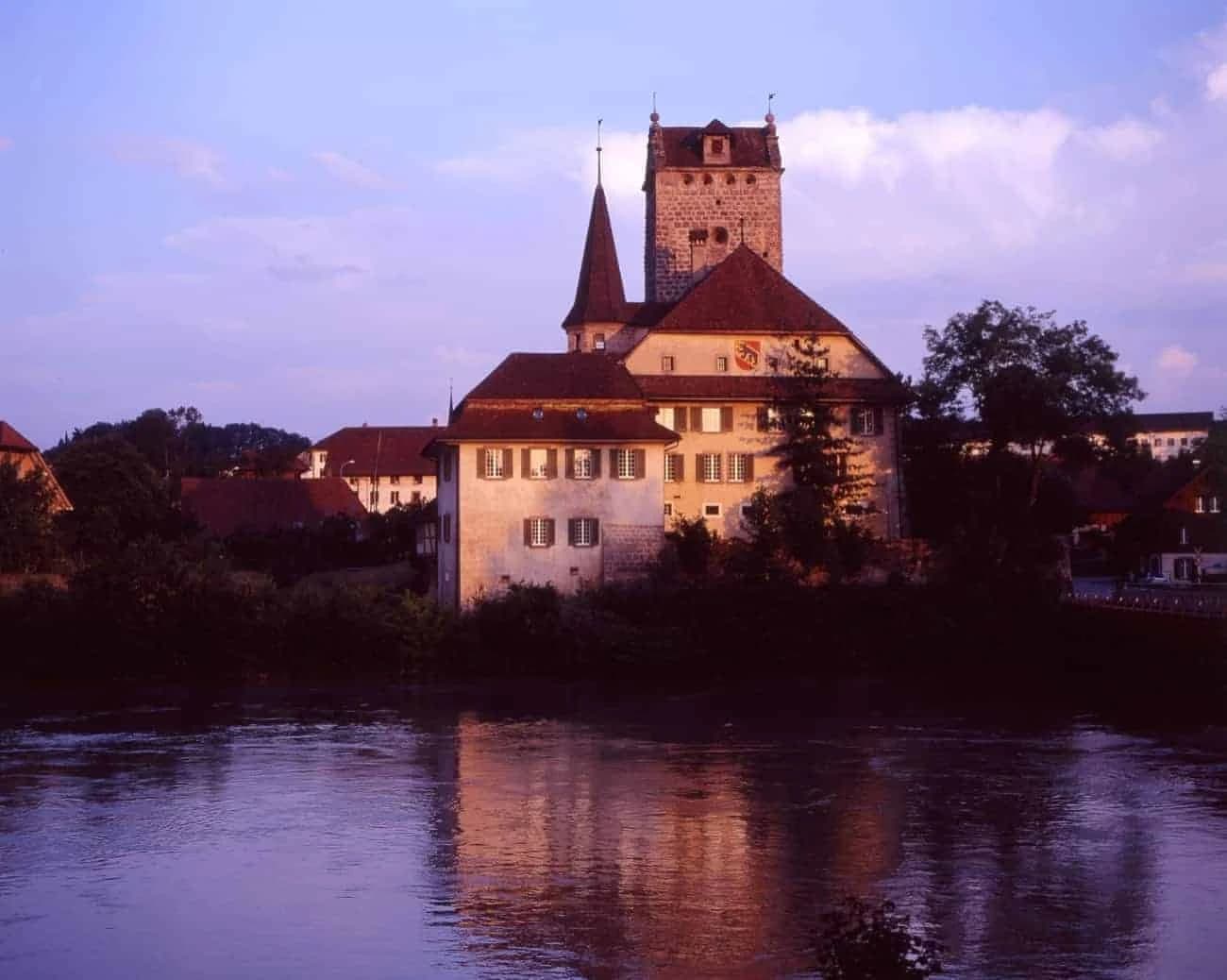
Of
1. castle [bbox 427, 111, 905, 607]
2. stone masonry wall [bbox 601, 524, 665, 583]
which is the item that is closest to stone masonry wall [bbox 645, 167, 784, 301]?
castle [bbox 427, 111, 905, 607]

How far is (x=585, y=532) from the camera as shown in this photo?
57219mm

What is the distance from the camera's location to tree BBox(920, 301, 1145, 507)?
2430 inches

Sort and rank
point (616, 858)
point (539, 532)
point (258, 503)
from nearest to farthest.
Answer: point (616, 858) < point (539, 532) < point (258, 503)

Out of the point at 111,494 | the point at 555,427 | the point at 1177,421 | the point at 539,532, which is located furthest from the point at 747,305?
the point at 1177,421

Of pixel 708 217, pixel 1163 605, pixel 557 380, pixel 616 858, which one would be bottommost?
pixel 616 858

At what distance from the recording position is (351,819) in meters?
28.2

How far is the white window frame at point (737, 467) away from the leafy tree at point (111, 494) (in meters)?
26.3

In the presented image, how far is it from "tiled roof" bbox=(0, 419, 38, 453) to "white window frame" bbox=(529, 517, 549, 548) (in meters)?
34.0

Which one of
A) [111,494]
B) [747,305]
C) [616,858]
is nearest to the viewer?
[616,858]

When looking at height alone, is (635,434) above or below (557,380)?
below

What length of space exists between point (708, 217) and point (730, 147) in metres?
3.38

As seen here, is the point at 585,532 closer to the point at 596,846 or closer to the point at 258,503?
the point at 596,846

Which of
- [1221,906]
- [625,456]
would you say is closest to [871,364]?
[625,456]

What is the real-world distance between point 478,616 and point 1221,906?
3584 cm
